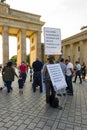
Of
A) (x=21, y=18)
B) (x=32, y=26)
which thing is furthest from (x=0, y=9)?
(x=32, y=26)

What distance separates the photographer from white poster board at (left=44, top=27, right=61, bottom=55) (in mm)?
7766

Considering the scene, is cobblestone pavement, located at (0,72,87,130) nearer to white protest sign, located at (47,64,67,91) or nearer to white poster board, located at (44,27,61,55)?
white protest sign, located at (47,64,67,91)

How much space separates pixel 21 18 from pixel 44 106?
36.4m

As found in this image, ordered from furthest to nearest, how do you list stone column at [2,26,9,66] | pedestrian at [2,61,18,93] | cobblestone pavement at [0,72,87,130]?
stone column at [2,26,9,66] < pedestrian at [2,61,18,93] < cobblestone pavement at [0,72,87,130]

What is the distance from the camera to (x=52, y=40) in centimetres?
796

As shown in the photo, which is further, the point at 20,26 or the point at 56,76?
the point at 20,26

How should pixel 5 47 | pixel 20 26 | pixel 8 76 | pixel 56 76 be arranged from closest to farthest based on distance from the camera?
pixel 56 76, pixel 8 76, pixel 5 47, pixel 20 26

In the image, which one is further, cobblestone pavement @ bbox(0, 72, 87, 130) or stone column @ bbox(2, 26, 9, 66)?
stone column @ bbox(2, 26, 9, 66)

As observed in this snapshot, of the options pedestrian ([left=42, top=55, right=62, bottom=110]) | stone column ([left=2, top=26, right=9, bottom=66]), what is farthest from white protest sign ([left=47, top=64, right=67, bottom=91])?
stone column ([left=2, top=26, right=9, bottom=66])

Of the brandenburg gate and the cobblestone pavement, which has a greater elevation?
the brandenburg gate

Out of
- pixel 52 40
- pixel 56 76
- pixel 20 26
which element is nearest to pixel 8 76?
pixel 52 40

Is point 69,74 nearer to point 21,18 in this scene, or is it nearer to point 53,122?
point 53,122

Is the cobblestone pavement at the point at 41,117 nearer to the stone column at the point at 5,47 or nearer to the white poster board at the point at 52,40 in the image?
the white poster board at the point at 52,40

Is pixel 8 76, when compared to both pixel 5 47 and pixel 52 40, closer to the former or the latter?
pixel 52 40
